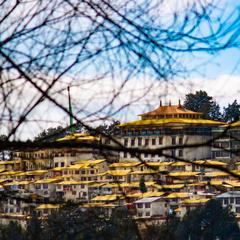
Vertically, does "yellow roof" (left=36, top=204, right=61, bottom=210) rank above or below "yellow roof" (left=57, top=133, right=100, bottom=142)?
below

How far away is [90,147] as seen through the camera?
99 cm

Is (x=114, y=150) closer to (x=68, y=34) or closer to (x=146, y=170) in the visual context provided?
(x=146, y=170)

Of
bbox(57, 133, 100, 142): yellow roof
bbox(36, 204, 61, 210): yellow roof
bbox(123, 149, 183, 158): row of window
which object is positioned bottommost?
bbox(36, 204, 61, 210): yellow roof

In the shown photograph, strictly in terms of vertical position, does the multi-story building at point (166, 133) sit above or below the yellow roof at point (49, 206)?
above

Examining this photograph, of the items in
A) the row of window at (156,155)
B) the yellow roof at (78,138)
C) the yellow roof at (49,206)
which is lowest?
the yellow roof at (49,206)

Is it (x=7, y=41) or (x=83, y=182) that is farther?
(x=83, y=182)

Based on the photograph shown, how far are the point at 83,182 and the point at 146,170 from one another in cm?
3294

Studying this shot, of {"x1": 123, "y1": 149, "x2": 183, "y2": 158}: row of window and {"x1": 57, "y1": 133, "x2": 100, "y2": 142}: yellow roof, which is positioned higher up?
{"x1": 57, "y1": 133, "x2": 100, "y2": 142}: yellow roof

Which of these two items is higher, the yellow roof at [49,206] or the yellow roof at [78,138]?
the yellow roof at [78,138]

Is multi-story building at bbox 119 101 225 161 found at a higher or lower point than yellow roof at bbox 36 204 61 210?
higher

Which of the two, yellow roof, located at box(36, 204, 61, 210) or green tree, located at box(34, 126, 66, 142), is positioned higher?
green tree, located at box(34, 126, 66, 142)

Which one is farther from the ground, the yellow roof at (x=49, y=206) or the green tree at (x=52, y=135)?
the green tree at (x=52, y=135)

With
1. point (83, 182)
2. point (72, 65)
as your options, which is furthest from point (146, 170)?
point (83, 182)

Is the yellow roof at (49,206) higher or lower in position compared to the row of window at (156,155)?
lower
